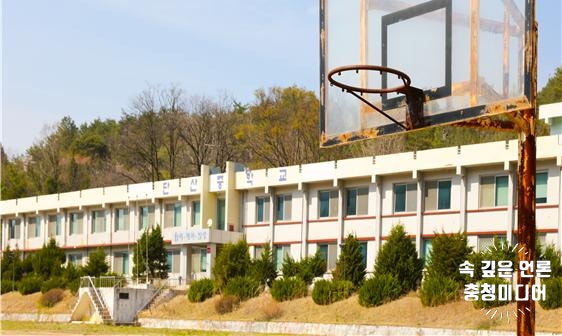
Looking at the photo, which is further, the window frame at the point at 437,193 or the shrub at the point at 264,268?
the shrub at the point at 264,268

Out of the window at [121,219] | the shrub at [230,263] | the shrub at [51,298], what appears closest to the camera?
the shrub at [230,263]

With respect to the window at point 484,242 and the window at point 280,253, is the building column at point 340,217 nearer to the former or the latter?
the window at point 280,253

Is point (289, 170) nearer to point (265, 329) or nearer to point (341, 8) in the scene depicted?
point (265, 329)

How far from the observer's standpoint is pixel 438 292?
40375 mm

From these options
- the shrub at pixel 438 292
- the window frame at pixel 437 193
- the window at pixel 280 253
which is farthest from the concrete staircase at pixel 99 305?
the shrub at pixel 438 292

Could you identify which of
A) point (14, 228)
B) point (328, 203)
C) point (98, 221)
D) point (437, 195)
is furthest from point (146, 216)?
point (437, 195)

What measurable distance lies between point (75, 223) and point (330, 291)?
101 feet

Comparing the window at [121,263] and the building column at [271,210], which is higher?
the building column at [271,210]

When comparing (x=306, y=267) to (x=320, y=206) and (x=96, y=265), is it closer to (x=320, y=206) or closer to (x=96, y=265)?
(x=320, y=206)

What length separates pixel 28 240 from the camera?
2931 inches

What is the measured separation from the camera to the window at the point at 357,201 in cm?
5144

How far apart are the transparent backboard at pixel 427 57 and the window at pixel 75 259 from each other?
57.6 meters

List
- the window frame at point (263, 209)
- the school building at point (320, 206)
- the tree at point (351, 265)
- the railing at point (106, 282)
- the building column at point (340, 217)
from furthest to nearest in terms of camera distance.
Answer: the window frame at point (263, 209)
the railing at point (106, 282)
the building column at point (340, 217)
the tree at point (351, 265)
the school building at point (320, 206)

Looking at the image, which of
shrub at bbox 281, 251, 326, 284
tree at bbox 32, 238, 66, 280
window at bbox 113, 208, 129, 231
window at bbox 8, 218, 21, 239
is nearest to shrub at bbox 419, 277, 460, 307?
shrub at bbox 281, 251, 326, 284
